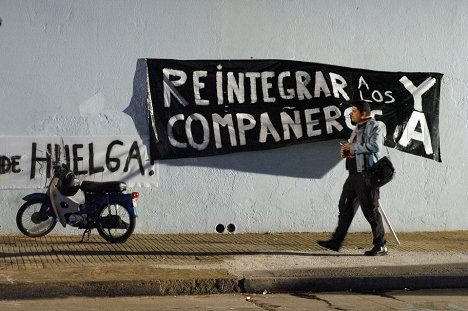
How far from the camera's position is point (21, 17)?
11797 millimetres

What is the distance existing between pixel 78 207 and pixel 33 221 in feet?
2.07

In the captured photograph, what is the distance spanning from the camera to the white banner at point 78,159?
38.9ft

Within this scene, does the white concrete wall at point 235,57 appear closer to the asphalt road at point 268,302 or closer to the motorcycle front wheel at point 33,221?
the motorcycle front wheel at point 33,221

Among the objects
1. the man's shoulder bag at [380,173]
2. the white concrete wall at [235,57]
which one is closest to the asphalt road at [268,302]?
the man's shoulder bag at [380,173]

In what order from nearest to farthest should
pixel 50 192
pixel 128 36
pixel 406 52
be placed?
pixel 50 192
pixel 128 36
pixel 406 52


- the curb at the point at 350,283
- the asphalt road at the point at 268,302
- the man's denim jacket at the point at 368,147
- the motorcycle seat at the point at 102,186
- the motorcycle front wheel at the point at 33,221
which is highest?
the man's denim jacket at the point at 368,147

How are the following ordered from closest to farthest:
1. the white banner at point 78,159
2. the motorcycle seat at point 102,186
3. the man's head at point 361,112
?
the man's head at point 361,112 → the motorcycle seat at point 102,186 → the white banner at point 78,159

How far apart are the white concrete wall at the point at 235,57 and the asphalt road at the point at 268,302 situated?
3304mm

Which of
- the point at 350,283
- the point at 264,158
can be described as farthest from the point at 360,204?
the point at 264,158

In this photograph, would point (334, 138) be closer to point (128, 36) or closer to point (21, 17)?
point (128, 36)

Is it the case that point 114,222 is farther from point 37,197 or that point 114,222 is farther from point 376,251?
point 376,251

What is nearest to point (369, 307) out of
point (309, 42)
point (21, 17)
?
point (309, 42)

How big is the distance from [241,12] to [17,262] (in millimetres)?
4839

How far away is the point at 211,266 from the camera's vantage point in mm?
9984
